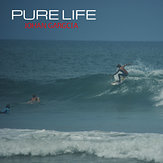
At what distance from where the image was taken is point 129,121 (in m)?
9.25

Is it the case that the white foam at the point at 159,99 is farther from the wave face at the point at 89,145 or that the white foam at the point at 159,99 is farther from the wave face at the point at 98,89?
the wave face at the point at 89,145

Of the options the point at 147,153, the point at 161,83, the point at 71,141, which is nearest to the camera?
the point at 147,153

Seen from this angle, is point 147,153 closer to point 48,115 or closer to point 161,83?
point 48,115

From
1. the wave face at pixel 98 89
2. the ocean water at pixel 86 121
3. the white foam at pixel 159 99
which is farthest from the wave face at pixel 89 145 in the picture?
the wave face at pixel 98 89

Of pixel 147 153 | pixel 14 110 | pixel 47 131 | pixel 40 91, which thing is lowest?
pixel 147 153

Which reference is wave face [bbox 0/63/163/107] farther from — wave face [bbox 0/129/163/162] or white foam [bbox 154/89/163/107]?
wave face [bbox 0/129/163/162]

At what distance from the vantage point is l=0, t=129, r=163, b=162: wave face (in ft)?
21.3

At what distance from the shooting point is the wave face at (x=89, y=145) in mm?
6480

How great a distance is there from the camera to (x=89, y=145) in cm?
679

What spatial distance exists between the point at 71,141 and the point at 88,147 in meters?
0.44

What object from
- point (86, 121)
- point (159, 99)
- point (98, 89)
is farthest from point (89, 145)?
point (98, 89)

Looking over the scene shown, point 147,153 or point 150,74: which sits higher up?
point 150,74

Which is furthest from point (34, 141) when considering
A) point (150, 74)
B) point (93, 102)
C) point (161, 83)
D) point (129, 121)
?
point (150, 74)

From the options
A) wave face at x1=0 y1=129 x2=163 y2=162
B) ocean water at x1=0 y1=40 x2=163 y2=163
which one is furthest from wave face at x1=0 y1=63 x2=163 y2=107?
wave face at x1=0 y1=129 x2=163 y2=162
